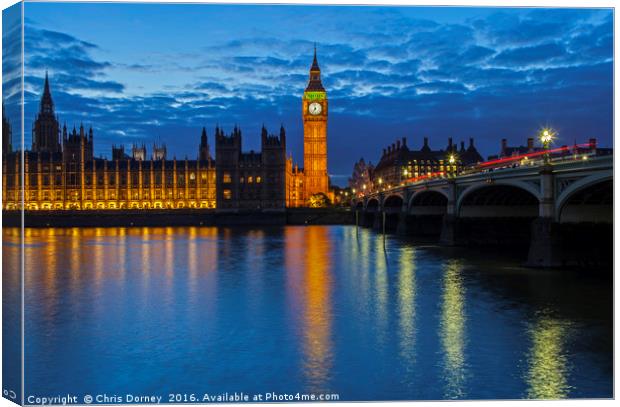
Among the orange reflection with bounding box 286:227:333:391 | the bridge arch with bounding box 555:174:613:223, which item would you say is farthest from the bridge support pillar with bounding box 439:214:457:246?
the bridge arch with bounding box 555:174:613:223

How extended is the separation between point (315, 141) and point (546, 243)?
5112 inches

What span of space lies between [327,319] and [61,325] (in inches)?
336

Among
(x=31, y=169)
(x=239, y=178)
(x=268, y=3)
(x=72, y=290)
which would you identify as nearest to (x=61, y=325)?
(x=72, y=290)

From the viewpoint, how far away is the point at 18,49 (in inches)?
402

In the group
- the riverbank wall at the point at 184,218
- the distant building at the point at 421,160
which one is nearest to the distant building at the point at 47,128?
the riverbank wall at the point at 184,218

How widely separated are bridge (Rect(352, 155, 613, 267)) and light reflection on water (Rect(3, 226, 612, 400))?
2347 millimetres

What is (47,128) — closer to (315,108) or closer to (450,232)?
(315,108)

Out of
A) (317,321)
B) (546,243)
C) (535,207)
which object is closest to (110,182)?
(535,207)

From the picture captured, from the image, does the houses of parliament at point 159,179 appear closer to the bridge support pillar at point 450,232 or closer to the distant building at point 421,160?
the distant building at point 421,160

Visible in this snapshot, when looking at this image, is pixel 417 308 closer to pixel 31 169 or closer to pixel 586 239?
pixel 586 239

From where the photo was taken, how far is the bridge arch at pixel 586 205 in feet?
95.2

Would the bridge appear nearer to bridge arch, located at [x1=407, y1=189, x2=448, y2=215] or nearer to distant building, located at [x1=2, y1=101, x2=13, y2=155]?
bridge arch, located at [x1=407, y1=189, x2=448, y2=215]

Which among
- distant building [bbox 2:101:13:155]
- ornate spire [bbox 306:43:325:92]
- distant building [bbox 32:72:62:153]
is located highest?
ornate spire [bbox 306:43:325:92]

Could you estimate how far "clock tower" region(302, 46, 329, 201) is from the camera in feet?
515
